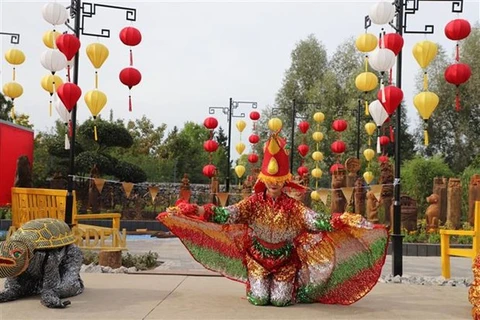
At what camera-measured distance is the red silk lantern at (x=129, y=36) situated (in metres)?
8.73

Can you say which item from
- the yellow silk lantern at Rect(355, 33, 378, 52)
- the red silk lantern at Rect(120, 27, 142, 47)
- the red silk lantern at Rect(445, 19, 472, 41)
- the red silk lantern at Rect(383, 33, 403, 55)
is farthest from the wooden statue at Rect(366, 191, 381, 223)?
the red silk lantern at Rect(120, 27, 142, 47)

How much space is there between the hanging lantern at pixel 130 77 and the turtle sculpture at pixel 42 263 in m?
4.06

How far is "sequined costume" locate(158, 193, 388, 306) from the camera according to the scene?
16.3ft

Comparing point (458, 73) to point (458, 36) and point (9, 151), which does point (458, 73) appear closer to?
point (458, 36)

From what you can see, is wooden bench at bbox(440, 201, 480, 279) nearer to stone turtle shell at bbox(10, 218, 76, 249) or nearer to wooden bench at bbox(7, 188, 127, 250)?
wooden bench at bbox(7, 188, 127, 250)

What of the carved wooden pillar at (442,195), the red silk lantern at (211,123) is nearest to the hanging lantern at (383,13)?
the carved wooden pillar at (442,195)

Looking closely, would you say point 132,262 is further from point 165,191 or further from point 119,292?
point 165,191

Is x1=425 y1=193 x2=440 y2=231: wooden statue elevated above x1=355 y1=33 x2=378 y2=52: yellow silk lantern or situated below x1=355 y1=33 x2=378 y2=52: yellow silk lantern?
below

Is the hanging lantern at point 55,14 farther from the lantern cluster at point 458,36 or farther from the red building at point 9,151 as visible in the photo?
the lantern cluster at point 458,36

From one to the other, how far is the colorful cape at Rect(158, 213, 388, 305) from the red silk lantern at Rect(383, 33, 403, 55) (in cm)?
334

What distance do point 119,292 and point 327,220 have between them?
220cm

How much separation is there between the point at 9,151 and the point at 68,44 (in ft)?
11.5

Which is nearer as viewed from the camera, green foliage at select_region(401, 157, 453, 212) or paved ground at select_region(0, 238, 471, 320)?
paved ground at select_region(0, 238, 471, 320)

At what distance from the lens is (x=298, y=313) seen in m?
4.72
